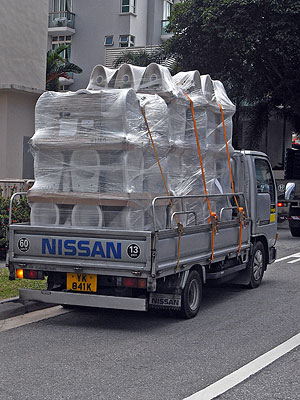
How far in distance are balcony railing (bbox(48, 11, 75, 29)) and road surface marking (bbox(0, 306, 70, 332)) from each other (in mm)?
35218

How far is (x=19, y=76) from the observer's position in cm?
1759

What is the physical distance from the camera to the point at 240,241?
32.9ft

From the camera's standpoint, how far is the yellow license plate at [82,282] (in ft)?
26.3

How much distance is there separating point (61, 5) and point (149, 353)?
3931cm

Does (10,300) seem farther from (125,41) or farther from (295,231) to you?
(125,41)

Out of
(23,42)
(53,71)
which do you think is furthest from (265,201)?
(53,71)

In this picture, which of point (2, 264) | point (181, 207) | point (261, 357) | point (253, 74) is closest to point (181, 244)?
point (181, 207)

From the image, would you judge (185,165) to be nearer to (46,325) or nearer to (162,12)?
(46,325)

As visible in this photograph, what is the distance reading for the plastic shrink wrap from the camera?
26.5 feet

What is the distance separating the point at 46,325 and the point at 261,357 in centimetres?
276

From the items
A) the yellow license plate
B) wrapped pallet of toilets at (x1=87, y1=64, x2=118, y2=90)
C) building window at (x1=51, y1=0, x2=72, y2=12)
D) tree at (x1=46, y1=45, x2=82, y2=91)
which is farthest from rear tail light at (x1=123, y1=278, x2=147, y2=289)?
building window at (x1=51, y1=0, x2=72, y2=12)

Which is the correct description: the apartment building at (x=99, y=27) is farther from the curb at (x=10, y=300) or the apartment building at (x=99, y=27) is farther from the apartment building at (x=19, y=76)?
the curb at (x=10, y=300)

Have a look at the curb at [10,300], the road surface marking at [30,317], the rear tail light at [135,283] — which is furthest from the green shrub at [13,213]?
the rear tail light at [135,283]

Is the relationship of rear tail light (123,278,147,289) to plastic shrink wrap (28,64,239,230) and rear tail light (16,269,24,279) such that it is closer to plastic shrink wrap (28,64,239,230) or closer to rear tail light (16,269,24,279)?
plastic shrink wrap (28,64,239,230)
